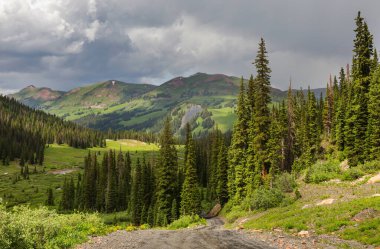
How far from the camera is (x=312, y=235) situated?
20812 mm

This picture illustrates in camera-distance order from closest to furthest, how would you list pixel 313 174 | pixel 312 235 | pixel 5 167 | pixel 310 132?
1. pixel 312 235
2. pixel 313 174
3. pixel 310 132
4. pixel 5 167

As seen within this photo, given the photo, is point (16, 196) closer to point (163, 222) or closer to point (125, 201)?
point (125, 201)

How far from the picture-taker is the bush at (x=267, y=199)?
3711 cm

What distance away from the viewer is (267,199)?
37.7 metres

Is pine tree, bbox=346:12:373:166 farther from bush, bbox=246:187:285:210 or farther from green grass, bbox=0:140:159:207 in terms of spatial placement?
green grass, bbox=0:140:159:207

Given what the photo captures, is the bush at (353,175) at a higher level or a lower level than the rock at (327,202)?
higher

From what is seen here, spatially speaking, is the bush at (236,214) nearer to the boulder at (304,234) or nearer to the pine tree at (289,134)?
the boulder at (304,234)

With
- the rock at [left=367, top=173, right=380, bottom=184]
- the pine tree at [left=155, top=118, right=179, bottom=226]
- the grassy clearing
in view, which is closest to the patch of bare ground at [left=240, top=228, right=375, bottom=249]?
the rock at [left=367, top=173, right=380, bottom=184]

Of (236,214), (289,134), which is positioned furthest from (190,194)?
(289,134)

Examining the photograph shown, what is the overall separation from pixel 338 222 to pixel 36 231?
1923 cm

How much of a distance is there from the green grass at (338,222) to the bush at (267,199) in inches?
344

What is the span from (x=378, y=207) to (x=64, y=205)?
360ft

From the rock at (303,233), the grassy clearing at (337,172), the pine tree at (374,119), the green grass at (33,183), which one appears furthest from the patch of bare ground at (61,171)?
the rock at (303,233)

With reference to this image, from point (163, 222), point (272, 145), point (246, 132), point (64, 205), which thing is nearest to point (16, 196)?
point (64, 205)
